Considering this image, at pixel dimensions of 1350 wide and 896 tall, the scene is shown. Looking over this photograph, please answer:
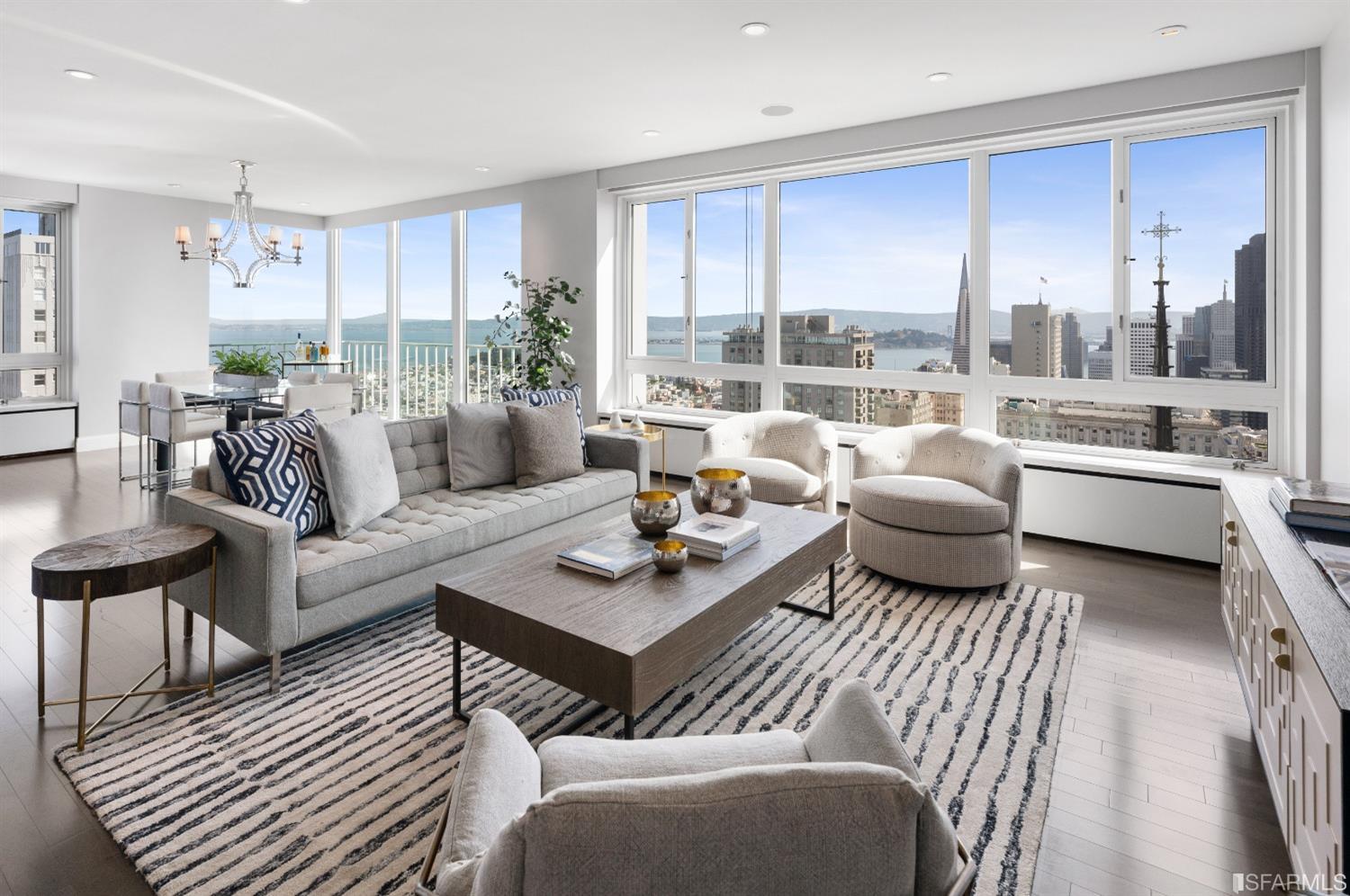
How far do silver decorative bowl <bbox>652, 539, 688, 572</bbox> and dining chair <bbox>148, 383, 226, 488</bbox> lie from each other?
4528mm

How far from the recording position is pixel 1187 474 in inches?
155

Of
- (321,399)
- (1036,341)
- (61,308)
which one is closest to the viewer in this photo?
(1036,341)

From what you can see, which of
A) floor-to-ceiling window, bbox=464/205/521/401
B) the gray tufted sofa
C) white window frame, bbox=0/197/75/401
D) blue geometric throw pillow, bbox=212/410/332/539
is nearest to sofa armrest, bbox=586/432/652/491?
the gray tufted sofa

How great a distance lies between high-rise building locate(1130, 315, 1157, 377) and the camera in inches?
165

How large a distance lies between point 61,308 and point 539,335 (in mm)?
5059

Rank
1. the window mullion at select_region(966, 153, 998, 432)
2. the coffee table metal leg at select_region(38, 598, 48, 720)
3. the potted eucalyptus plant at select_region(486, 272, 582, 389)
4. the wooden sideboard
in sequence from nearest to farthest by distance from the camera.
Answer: the wooden sideboard < the coffee table metal leg at select_region(38, 598, 48, 720) < the window mullion at select_region(966, 153, 998, 432) < the potted eucalyptus plant at select_region(486, 272, 582, 389)

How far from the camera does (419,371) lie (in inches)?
328

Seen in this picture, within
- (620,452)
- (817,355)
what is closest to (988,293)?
(817,355)

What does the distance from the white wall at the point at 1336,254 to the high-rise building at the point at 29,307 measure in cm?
985

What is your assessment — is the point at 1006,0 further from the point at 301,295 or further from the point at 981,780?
the point at 301,295

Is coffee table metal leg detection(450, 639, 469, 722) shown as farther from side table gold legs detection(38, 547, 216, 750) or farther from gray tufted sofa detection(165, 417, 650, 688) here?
side table gold legs detection(38, 547, 216, 750)

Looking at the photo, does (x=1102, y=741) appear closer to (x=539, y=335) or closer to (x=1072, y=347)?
(x=1072, y=347)

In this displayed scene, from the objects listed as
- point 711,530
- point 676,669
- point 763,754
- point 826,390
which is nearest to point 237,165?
point 826,390

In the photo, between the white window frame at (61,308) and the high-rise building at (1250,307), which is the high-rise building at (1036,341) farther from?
the white window frame at (61,308)
